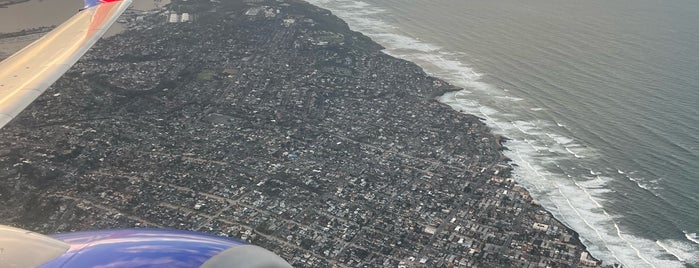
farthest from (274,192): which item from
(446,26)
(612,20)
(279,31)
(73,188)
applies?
(612,20)

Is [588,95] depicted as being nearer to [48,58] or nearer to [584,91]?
[584,91]

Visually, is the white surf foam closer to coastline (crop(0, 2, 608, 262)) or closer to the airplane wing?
coastline (crop(0, 2, 608, 262))

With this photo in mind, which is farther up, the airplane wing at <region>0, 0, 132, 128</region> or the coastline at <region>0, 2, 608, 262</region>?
the airplane wing at <region>0, 0, 132, 128</region>

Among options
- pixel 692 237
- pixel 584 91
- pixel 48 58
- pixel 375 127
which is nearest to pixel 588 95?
pixel 584 91

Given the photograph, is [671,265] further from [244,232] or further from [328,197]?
[244,232]

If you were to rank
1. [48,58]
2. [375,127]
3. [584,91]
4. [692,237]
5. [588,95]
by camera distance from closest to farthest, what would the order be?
[48,58] < [692,237] < [375,127] < [588,95] < [584,91]

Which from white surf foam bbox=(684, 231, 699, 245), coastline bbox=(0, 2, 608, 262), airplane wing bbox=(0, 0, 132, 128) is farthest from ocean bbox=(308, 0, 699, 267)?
airplane wing bbox=(0, 0, 132, 128)
